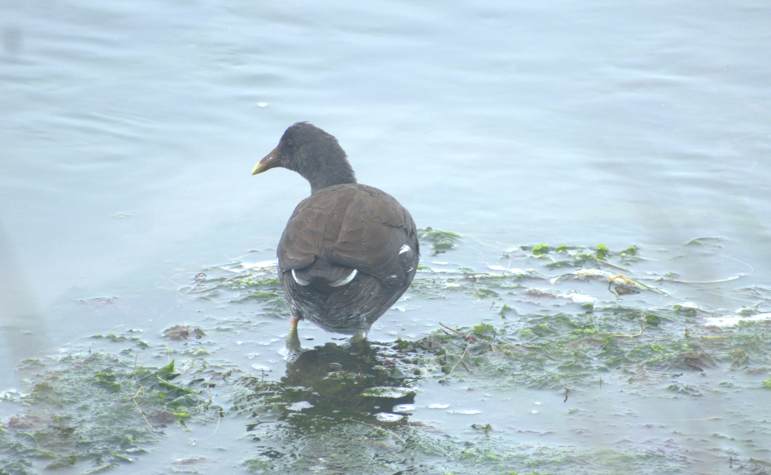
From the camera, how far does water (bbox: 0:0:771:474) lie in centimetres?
580

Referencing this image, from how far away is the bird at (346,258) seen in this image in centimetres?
423

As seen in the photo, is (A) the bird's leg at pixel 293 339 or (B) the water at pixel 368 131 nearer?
(A) the bird's leg at pixel 293 339

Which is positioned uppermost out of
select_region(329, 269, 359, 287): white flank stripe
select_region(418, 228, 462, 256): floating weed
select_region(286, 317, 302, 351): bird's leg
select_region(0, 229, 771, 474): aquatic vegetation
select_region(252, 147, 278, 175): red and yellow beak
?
select_region(252, 147, 278, 175): red and yellow beak

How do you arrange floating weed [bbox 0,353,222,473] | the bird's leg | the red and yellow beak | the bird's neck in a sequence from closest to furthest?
floating weed [bbox 0,353,222,473]
the bird's leg
the bird's neck
the red and yellow beak

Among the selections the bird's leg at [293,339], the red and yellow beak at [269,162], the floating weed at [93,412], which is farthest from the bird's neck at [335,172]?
the floating weed at [93,412]

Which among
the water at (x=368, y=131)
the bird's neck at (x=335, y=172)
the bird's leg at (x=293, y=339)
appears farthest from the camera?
the bird's neck at (x=335, y=172)

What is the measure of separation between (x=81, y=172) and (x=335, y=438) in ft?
15.5

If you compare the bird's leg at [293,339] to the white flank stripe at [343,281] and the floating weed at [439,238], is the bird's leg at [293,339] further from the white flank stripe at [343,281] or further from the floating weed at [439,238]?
the floating weed at [439,238]

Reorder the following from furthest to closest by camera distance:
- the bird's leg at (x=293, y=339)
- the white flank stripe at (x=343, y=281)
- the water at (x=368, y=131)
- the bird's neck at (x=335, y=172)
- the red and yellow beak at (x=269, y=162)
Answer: the red and yellow beak at (x=269, y=162) → the bird's neck at (x=335, y=172) → the water at (x=368, y=131) → the bird's leg at (x=293, y=339) → the white flank stripe at (x=343, y=281)

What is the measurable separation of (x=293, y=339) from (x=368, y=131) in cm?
399

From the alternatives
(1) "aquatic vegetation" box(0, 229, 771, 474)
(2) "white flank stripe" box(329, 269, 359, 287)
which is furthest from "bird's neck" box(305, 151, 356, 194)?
(2) "white flank stripe" box(329, 269, 359, 287)

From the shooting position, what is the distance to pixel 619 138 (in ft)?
26.0

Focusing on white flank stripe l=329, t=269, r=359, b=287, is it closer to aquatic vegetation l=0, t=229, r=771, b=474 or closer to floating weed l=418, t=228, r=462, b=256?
aquatic vegetation l=0, t=229, r=771, b=474

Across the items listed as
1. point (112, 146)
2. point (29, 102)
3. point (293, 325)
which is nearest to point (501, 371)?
point (293, 325)
